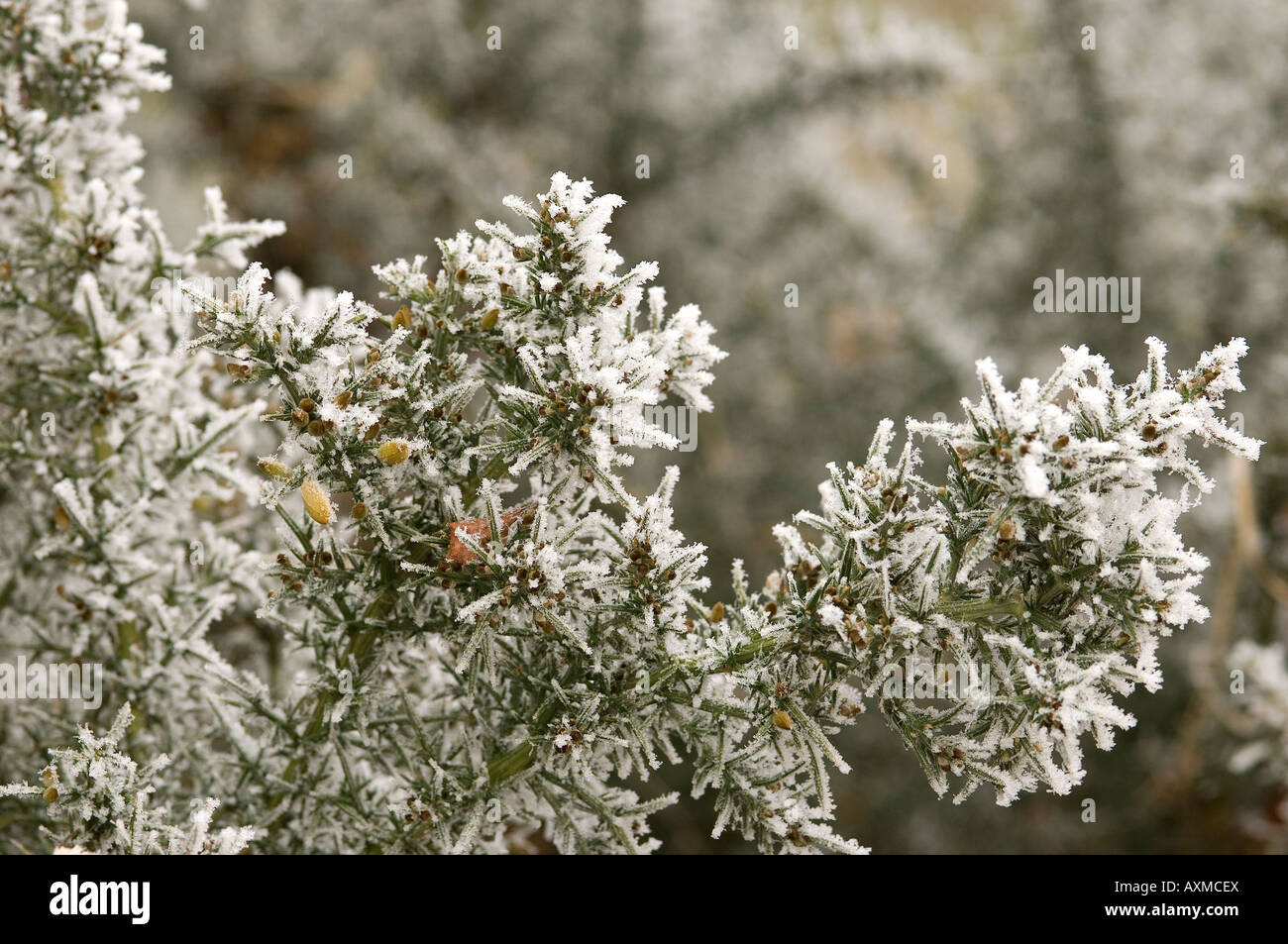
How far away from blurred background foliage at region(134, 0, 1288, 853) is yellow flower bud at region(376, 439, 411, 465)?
2.40m

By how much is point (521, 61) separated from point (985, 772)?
3525 mm

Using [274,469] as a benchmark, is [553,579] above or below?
below

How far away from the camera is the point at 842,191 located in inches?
154

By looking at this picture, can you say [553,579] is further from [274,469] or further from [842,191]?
[842,191]

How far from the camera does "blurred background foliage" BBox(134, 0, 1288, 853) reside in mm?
3115

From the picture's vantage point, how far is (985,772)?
1031 millimetres

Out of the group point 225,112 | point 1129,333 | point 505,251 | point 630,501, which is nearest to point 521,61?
point 225,112

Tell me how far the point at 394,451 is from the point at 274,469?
132mm

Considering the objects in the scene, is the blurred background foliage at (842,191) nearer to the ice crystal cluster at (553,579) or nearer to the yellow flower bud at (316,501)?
the ice crystal cluster at (553,579)

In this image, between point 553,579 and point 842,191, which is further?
point 842,191

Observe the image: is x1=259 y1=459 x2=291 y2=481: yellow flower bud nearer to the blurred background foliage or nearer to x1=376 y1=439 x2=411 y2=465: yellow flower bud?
x1=376 y1=439 x2=411 y2=465: yellow flower bud

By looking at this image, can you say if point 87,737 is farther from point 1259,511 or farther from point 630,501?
point 1259,511

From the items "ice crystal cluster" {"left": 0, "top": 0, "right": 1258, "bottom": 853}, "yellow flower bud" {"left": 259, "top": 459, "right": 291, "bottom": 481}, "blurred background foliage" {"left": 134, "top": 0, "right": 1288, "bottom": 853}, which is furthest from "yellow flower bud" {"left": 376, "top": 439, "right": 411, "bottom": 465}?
"blurred background foliage" {"left": 134, "top": 0, "right": 1288, "bottom": 853}

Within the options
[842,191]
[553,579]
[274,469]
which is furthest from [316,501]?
[842,191]
